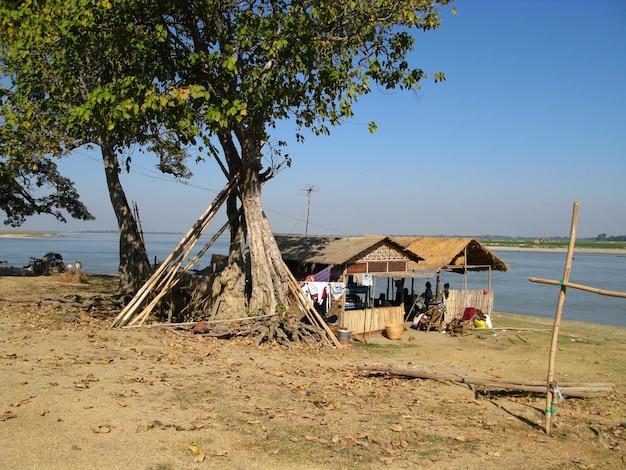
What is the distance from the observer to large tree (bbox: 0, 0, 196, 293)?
10.3 metres

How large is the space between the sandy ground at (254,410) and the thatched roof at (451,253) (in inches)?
259

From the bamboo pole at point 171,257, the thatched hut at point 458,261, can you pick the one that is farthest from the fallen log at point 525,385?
the thatched hut at point 458,261

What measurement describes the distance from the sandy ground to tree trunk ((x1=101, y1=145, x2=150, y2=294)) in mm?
6786

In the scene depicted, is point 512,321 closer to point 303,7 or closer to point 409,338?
point 409,338

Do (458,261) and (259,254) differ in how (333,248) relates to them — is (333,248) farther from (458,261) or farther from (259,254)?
(458,261)

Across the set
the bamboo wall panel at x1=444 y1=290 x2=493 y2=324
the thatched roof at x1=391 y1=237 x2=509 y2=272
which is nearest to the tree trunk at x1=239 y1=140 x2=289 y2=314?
the thatched roof at x1=391 y1=237 x2=509 y2=272

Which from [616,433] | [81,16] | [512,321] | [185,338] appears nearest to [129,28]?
[81,16]

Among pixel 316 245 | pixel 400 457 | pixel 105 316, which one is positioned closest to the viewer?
pixel 400 457

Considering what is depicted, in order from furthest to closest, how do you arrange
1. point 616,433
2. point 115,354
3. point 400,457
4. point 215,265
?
point 215,265, point 115,354, point 616,433, point 400,457

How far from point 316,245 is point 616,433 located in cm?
1191

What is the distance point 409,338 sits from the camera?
15.8m

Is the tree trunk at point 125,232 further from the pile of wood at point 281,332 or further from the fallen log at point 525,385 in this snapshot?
the fallen log at point 525,385

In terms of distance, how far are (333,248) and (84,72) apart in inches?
347

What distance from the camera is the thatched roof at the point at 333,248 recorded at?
16047 mm
